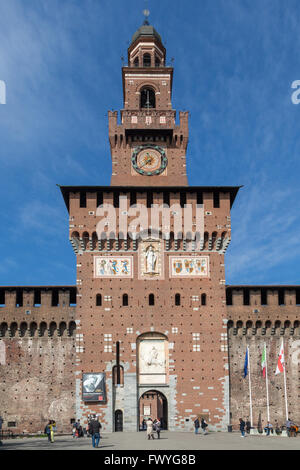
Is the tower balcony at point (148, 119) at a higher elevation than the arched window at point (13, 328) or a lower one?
higher

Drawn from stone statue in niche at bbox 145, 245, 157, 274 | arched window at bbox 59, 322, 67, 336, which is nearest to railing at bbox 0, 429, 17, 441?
arched window at bbox 59, 322, 67, 336

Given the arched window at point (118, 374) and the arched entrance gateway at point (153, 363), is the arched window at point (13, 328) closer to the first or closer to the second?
the arched window at point (118, 374)

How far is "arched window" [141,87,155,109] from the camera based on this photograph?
4497 cm

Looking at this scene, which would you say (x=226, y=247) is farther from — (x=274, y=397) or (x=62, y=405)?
(x=62, y=405)

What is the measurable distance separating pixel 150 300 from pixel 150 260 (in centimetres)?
269

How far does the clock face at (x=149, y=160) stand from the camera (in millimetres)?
41969

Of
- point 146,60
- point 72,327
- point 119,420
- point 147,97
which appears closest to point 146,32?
point 146,60

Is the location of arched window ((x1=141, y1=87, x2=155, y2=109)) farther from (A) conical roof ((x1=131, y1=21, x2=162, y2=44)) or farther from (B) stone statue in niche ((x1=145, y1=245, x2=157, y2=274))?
(B) stone statue in niche ((x1=145, y1=245, x2=157, y2=274))

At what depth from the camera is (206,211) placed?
39000mm

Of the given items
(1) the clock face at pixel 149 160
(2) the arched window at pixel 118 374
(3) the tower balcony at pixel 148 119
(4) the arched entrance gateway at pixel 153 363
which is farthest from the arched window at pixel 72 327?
(3) the tower balcony at pixel 148 119

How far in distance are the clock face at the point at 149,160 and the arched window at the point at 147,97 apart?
4.45 meters

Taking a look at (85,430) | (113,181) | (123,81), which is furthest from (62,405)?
(123,81)

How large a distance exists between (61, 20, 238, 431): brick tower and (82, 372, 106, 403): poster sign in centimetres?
6

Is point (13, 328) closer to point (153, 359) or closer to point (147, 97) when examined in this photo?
point (153, 359)
